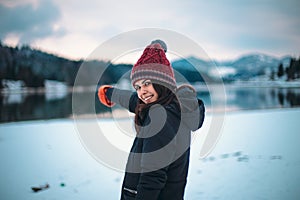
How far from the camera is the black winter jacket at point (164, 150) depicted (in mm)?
1039

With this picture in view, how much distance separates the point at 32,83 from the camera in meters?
48.7

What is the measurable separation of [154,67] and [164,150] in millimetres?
427

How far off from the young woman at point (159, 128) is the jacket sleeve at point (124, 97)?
300 millimetres

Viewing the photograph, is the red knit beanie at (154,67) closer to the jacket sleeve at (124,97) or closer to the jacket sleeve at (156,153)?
the jacket sleeve at (156,153)

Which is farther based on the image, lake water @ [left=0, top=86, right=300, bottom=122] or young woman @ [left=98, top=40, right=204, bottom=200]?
lake water @ [left=0, top=86, right=300, bottom=122]

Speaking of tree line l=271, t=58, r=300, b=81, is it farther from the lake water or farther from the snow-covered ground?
the snow-covered ground

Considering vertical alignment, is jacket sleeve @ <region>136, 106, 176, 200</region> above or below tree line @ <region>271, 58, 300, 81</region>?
below

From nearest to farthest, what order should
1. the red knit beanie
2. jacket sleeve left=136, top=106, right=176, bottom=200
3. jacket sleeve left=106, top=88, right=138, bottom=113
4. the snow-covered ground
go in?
jacket sleeve left=136, top=106, right=176, bottom=200 < the red knit beanie < jacket sleeve left=106, top=88, right=138, bottom=113 < the snow-covered ground

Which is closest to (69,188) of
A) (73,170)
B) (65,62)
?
(73,170)

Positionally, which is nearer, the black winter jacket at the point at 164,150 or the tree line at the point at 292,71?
the black winter jacket at the point at 164,150

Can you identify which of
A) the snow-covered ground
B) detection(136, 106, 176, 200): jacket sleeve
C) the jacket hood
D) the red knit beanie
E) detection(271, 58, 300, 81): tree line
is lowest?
the snow-covered ground

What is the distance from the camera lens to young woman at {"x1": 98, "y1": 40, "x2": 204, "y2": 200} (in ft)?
3.43

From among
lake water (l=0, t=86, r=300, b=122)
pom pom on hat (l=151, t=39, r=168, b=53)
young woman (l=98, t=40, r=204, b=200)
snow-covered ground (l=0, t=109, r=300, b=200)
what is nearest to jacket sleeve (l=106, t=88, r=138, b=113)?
young woman (l=98, t=40, r=204, b=200)

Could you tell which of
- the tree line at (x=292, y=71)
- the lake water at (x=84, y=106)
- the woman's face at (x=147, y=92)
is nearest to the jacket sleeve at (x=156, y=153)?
the woman's face at (x=147, y=92)
